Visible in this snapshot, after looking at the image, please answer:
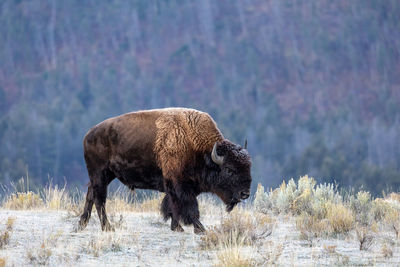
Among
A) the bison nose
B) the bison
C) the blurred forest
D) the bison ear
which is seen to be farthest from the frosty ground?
the blurred forest

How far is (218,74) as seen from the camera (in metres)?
90.7

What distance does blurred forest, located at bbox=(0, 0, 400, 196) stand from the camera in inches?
2876

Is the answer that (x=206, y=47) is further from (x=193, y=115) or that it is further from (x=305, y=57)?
(x=193, y=115)

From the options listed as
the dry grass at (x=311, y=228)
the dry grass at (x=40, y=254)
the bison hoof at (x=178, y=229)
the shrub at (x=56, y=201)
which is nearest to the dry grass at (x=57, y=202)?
the shrub at (x=56, y=201)

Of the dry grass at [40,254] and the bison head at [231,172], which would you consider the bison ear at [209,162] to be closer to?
the bison head at [231,172]

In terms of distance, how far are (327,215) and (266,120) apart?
70075mm

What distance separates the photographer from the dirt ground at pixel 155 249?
7.39 m

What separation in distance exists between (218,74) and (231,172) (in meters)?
81.6

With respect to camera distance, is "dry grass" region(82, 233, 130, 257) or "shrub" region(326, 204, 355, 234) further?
"shrub" region(326, 204, 355, 234)

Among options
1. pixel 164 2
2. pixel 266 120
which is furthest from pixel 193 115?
pixel 164 2

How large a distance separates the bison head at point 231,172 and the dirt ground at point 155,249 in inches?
26.5

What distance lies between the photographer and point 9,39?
99625 mm

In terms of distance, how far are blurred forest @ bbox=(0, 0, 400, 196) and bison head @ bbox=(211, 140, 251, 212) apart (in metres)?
54.2

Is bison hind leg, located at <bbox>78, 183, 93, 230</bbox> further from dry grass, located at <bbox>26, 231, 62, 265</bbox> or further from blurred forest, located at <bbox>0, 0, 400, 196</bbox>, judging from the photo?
blurred forest, located at <bbox>0, 0, 400, 196</bbox>
